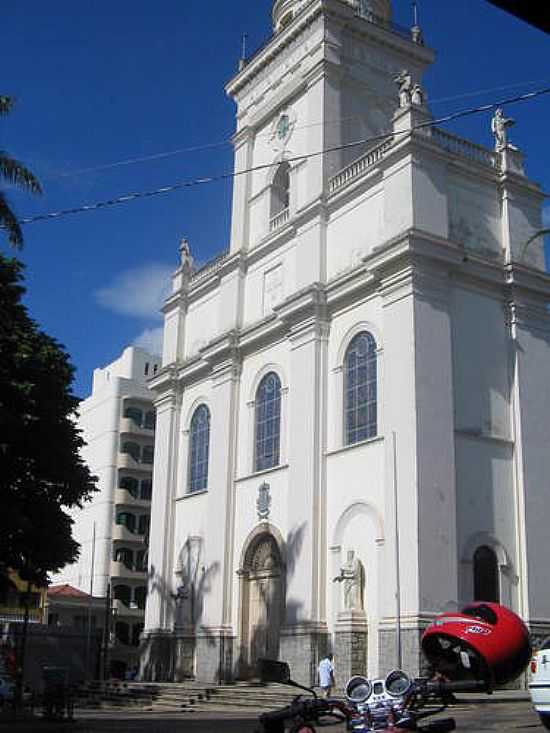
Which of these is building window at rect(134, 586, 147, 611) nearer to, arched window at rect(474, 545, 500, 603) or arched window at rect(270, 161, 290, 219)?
arched window at rect(270, 161, 290, 219)

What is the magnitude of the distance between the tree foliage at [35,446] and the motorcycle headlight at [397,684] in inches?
659

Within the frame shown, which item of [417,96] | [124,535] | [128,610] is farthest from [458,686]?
[124,535]

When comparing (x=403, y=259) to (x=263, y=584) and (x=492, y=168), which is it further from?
(x=263, y=584)

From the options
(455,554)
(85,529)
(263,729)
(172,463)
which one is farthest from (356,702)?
(85,529)

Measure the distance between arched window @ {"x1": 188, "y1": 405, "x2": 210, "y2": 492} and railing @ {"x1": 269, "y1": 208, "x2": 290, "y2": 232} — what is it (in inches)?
291

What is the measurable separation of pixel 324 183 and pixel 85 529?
112 feet

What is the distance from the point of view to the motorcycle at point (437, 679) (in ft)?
15.1

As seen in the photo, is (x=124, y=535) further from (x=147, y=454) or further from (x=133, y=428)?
(x=133, y=428)

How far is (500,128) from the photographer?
1148 inches

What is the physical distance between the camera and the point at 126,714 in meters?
24.0

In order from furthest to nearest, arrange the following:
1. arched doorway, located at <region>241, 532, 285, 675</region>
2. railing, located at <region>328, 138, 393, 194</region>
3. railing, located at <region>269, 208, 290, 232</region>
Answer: railing, located at <region>269, 208, 290, 232</region>, arched doorway, located at <region>241, 532, 285, 675</region>, railing, located at <region>328, 138, 393, 194</region>

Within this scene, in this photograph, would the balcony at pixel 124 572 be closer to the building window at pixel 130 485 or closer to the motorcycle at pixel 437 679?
the building window at pixel 130 485

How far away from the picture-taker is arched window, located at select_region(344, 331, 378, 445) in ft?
85.8

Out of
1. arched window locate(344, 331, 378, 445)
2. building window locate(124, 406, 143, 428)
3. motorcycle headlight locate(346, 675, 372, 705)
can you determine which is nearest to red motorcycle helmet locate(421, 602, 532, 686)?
motorcycle headlight locate(346, 675, 372, 705)
